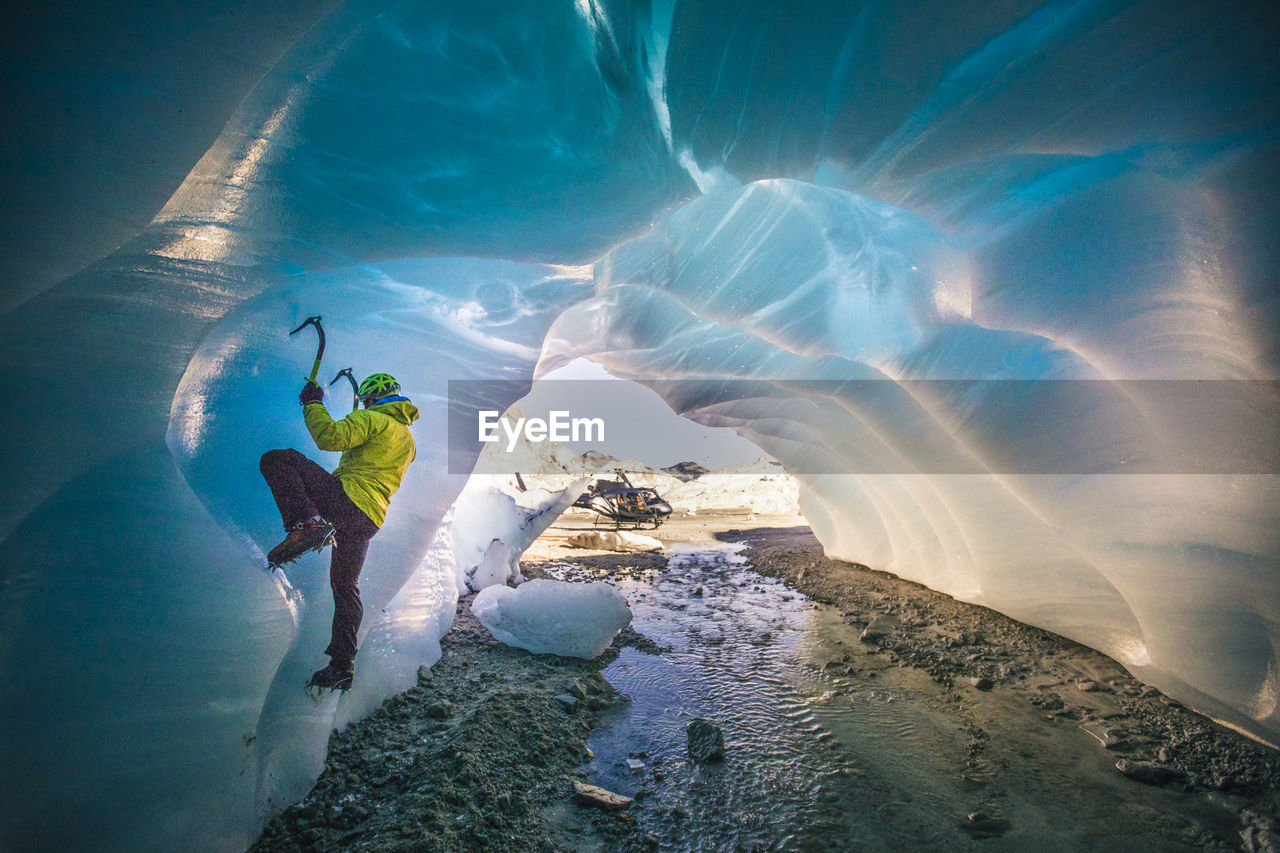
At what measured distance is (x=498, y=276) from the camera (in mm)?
4930

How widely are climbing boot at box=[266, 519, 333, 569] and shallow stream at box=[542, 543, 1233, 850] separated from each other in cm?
217

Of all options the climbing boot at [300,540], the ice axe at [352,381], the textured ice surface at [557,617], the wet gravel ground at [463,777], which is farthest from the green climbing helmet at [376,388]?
the textured ice surface at [557,617]

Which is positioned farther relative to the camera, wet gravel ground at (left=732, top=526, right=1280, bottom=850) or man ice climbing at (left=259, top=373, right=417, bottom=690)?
wet gravel ground at (left=732, top=526, right=1280, bottom=850)

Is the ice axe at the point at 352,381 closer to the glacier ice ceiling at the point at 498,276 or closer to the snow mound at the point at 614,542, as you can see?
the glacier ice ceiling at the point at 498,276

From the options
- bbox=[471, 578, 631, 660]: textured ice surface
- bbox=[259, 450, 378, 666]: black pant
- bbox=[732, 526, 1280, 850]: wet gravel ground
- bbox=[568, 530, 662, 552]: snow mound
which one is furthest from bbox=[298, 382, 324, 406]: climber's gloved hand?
bbox=[568, 530, 662, 552]: snow mound

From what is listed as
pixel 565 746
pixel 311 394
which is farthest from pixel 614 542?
pixel 311 394

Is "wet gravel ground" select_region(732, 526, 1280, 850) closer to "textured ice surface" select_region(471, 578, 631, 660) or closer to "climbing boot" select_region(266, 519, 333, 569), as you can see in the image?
"textured ice surface" select_region(471, 578, 631, 660)

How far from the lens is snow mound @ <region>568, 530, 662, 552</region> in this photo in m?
11.9

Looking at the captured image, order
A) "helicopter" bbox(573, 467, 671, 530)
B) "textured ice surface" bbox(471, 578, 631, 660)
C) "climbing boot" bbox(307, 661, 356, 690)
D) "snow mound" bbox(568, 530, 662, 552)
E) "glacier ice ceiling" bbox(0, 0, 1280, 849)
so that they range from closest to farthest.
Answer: "glacier ice ceiling" bbox(0, 0, 1280, 849) → "climbing boot" bbox(307, 661, 356, 690) → "textured ice surface" bbox(471, 578, 631, 660) → "snow mound" bbox(568, 530, 662, 552) → "helicopter" bbox(573, 467, 671, 530)

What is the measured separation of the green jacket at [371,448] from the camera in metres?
2.42

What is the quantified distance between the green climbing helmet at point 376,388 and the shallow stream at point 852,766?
2.69 meters

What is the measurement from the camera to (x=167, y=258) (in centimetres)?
239

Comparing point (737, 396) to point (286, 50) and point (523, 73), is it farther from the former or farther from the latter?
point (286, 50)

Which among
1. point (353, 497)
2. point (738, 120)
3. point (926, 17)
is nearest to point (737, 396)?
point (738, 120)
